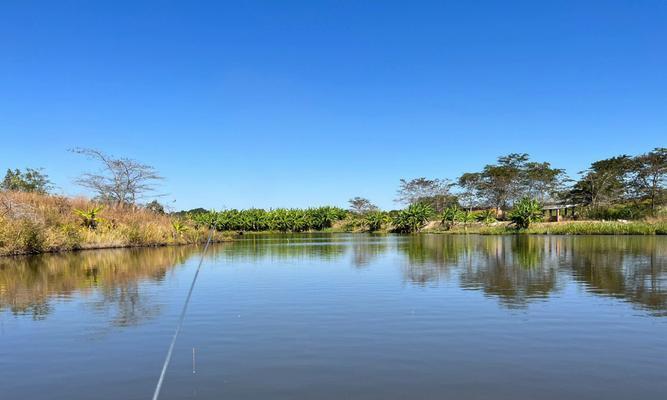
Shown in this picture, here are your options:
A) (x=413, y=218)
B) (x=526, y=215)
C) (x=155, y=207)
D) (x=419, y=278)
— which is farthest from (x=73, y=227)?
(x=413, y=218)

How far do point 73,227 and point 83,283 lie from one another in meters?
18.5

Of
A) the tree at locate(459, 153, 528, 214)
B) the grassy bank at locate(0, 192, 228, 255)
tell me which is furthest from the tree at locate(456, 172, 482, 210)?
the grassy bank at locate(0, 192, 228, 255)

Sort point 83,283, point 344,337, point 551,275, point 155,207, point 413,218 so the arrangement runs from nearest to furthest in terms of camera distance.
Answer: point 344,337 → point 83,283 → point 551,275 → point 155,207 → point 413,218

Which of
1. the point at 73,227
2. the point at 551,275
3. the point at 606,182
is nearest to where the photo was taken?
the point at 551,275

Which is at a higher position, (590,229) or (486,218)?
(486,218)

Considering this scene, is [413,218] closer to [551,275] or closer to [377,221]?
[377,221]

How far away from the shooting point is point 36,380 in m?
6.84

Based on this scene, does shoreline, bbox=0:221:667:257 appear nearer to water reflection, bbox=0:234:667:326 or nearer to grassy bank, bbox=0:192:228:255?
grassy bank, bbox=0:192:228:255

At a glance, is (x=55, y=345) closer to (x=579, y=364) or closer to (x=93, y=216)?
(x=579, y=364)

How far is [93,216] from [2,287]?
880 inches

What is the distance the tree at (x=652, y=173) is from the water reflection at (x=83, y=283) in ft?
206

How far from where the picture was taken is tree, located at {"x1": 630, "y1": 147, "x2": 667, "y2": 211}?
214 feet

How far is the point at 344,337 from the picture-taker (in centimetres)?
912

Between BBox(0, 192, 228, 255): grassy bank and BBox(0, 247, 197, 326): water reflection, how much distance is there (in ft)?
8.51
